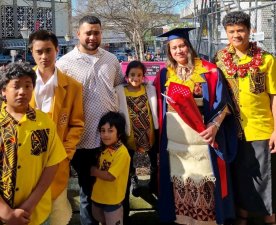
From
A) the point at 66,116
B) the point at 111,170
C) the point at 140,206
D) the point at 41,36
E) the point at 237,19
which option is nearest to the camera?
the point at 41,36

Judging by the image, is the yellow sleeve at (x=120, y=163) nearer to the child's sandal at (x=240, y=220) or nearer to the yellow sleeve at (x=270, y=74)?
the child's sandal at (x=240, y=220)

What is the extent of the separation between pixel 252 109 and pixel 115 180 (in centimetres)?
124

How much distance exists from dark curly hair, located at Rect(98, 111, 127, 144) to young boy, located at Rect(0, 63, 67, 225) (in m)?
0.78

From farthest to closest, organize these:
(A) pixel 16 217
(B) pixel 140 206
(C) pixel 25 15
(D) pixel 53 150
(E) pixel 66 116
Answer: (C) pixel 25 15 → (B) pixel 140 206 → (E) pixel 66 116 → (D) pixel 53 150 → (A) pixel 16 217

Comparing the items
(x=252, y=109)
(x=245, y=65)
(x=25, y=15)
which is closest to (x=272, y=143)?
(x=252, y=109)

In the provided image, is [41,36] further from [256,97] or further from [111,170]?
[256,97]

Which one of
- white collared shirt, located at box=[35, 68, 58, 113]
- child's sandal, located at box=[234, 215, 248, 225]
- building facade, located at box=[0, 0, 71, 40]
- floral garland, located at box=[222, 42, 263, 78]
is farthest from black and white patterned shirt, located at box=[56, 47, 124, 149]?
building facade, located at box=[0, 0, 71, 40]

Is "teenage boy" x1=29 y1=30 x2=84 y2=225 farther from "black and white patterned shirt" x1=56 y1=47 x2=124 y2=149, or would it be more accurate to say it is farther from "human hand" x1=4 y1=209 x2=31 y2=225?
"human hand" x1=4 y1=209 x2=31 y2=225

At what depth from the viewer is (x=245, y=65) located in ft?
11.5

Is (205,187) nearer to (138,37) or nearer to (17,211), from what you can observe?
(17,211)

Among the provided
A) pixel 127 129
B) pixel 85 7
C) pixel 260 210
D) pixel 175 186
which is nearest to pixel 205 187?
pixel 175 186

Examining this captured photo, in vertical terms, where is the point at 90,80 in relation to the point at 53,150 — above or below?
above

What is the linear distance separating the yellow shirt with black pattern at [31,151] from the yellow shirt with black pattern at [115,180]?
759 mm

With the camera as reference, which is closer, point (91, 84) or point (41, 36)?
point (41, 36)
